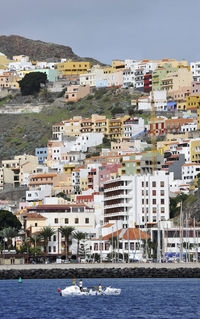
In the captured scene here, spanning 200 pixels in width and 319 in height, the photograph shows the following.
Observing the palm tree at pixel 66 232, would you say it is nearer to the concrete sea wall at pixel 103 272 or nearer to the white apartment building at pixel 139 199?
the white apartment building at pixel 139 199

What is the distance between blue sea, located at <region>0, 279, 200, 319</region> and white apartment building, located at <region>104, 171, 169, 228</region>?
4551 centimetres

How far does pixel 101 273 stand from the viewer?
12419 cm

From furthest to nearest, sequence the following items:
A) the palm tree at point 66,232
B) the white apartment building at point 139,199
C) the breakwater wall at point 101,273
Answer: the white apartment building at point 139,199 < the palm tree at point 66,232 < the breakwater wall at point 101,273

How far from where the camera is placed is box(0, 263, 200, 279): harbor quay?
4791 inches

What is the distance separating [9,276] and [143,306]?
3906 cm

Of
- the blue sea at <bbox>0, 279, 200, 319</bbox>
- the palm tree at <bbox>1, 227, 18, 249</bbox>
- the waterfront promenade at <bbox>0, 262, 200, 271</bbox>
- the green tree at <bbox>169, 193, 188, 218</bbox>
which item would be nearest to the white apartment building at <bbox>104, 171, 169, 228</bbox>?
the green tree at <bbox>169, 193, 188, 218</bbox>

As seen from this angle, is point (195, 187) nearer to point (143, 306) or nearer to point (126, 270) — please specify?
point (126, 270)

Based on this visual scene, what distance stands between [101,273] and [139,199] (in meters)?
44.6

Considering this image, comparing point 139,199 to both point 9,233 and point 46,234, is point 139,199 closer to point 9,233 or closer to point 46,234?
point 46,234

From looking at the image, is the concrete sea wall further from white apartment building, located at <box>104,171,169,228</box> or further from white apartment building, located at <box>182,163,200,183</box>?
white apartment building, located at <box>182,163,200,183</box>

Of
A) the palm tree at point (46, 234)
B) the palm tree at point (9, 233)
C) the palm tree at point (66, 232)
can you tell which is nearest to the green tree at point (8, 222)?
the palm tree at point (9, 233)

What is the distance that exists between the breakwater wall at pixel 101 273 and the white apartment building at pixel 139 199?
130ft

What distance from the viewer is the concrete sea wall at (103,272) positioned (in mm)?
121500

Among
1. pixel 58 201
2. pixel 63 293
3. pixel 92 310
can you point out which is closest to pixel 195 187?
pixel 58 201
